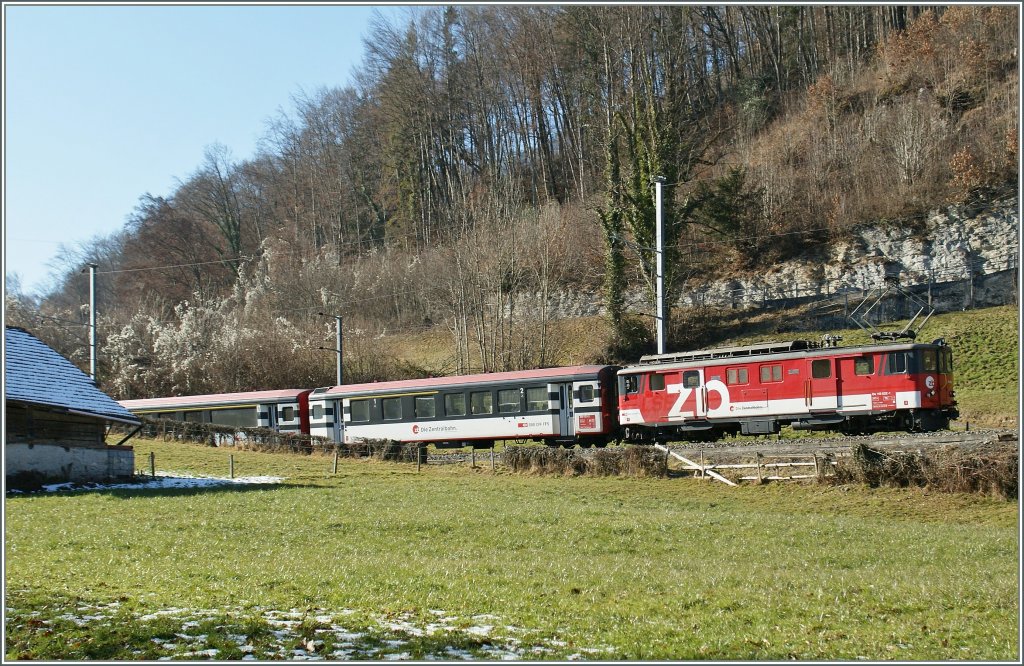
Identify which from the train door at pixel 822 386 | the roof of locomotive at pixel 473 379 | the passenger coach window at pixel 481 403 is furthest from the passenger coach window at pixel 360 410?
the train door at pixel 822 386

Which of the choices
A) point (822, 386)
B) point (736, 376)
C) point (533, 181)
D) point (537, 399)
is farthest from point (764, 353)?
point (533, 181)

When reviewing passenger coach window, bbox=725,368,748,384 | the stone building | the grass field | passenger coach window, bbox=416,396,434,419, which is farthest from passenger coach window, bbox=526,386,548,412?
the stone building

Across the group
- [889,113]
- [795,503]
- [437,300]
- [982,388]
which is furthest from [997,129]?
[795,503]

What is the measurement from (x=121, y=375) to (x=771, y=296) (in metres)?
42.2

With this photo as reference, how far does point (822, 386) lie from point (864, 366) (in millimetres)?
1427

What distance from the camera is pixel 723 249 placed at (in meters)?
58.7

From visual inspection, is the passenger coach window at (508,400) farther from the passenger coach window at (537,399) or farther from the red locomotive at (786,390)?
the red locomotive at (786,390)

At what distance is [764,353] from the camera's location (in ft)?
102

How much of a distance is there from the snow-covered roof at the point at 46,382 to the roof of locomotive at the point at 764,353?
17380 millimetres

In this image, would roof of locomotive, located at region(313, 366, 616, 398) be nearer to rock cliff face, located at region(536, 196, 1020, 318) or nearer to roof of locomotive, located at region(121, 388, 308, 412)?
roof of locomotive, located at region(121, 388, 308, 412)

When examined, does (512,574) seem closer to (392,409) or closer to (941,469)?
(941,469)

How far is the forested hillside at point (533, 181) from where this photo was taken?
5603cm

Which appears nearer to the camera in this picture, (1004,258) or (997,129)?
(1004,258)

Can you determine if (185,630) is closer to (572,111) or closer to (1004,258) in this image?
(1004,258)
